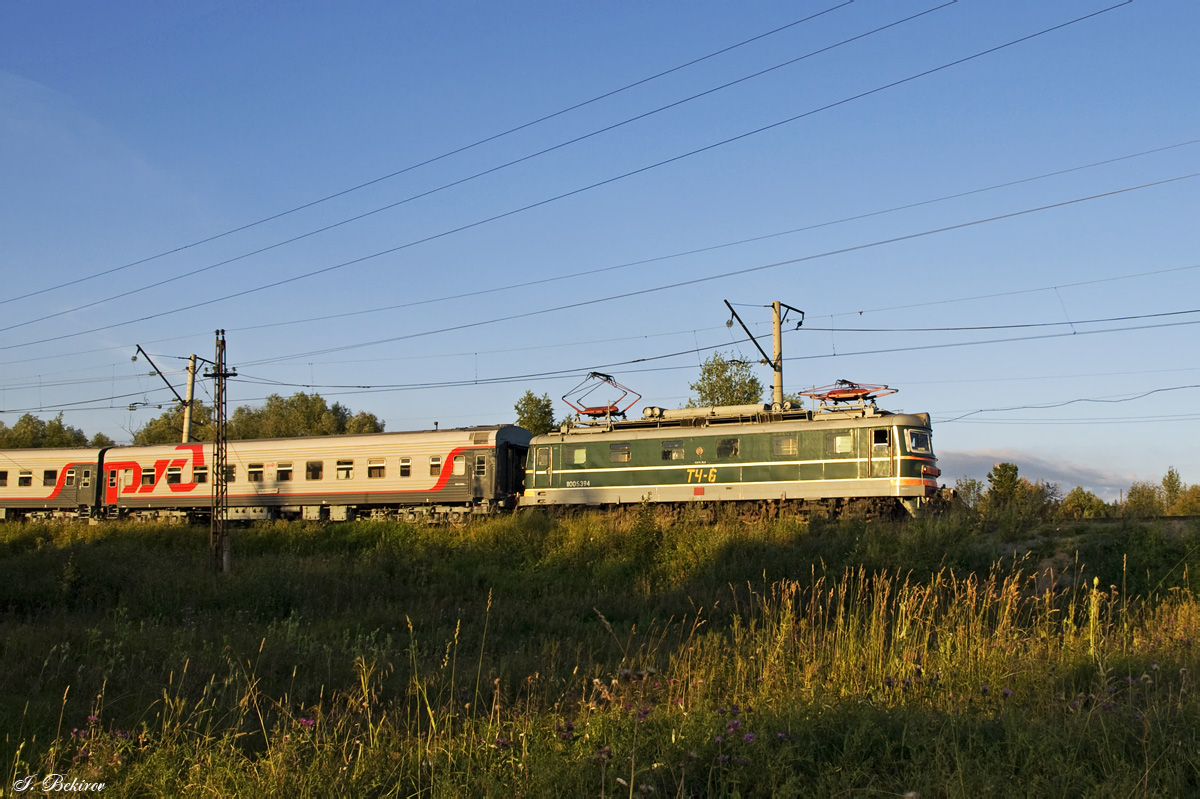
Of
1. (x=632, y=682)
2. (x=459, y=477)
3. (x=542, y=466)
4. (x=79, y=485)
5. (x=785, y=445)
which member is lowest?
(x=632, y=682)

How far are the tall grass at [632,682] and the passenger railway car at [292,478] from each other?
365 inches

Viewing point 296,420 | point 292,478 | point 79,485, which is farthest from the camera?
point 296,420

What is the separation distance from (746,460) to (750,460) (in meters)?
A: 0.12

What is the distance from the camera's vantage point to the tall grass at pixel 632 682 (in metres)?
5.13

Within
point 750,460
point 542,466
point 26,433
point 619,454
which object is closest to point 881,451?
point 750,460

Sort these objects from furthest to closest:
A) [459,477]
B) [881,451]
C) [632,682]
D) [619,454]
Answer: [459,477] → [619,454] → [881,451] → [632,682]

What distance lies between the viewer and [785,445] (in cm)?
2475

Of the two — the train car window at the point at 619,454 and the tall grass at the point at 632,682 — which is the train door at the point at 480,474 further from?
the tall grass at the point at 632,682

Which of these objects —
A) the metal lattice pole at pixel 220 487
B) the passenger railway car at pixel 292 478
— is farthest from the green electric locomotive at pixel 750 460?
the metal lattice pole at pixel 220 487

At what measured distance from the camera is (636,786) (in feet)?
16.0

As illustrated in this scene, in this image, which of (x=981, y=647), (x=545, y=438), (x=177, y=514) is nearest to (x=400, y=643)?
(x=981, y=647)

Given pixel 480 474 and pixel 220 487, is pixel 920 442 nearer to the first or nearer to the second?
pixel 480 474

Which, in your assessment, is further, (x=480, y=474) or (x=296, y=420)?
(x=296, y=420)

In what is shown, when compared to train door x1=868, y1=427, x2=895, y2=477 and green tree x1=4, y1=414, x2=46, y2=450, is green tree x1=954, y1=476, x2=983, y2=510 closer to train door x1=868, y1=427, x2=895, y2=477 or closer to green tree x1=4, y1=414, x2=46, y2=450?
train door x1=868, y1=427, x2=895, y2=477
